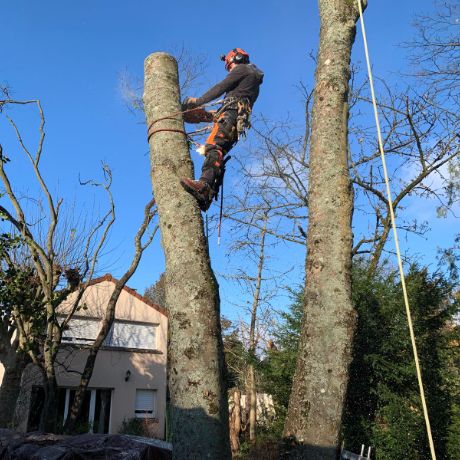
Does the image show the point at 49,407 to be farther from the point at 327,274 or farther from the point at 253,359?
the point at 327,274

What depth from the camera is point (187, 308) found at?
2410 mm

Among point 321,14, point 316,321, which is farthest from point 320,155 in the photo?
point 321,14

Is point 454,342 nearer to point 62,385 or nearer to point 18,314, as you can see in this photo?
point 18,314

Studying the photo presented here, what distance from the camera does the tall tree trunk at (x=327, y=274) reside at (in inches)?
88.0

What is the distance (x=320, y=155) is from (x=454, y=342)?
7149 mm

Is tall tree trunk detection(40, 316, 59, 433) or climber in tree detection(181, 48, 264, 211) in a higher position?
climber in tree detection(181, 48, 264, 211)

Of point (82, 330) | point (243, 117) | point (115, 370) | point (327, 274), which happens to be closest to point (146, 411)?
point (115, 370)

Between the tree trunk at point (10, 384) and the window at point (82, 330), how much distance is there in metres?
6.06

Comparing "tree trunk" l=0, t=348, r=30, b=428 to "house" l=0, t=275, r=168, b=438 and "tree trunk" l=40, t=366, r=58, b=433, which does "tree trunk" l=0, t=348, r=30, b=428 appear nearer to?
"tree trunk" l=40, t=366, r=58, b=433

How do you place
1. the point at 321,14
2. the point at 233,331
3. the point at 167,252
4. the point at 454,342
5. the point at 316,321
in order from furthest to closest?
the point at 233,331
the point at 454,342
the point at 321,14
the point at 167,252
the point at 316,321

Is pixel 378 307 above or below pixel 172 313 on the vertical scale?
above

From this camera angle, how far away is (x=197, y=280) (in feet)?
8.16

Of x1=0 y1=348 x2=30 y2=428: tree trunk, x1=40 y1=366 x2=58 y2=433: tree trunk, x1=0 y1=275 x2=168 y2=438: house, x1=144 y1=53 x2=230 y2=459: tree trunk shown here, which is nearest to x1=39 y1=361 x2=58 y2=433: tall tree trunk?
x1=40 y1=366 x2=58 y2=433: tree trunk

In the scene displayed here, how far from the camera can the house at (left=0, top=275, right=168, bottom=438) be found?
15.6m
